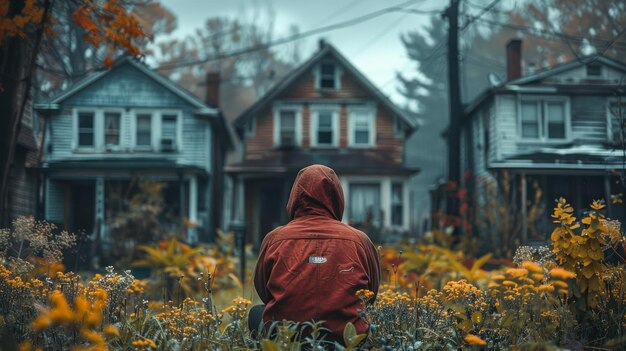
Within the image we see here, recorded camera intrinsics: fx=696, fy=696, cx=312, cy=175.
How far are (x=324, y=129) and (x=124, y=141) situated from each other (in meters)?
7.45

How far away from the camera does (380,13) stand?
20516 mm

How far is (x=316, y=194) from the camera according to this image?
4812mm

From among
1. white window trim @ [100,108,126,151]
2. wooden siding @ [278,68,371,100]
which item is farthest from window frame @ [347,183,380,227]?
white window trim @ [100,108,126,151]

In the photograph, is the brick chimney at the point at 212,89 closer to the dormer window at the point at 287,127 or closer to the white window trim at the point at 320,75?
the dormer window at the point at 287,127

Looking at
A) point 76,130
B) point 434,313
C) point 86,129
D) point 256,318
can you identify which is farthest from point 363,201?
point 256,318

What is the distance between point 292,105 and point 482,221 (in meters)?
11.5

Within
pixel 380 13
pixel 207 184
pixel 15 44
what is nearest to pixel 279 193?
pixel 207 184

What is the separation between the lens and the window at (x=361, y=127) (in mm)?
26625

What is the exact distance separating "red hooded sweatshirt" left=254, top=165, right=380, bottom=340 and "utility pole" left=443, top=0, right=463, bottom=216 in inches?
600

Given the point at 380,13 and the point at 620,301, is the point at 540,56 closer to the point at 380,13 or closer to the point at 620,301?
the point at 380,13

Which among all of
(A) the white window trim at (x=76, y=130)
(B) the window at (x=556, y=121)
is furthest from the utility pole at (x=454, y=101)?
(A) the white window trim at (x=76, y=130)

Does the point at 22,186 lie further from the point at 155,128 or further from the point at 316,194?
the point at 316,194

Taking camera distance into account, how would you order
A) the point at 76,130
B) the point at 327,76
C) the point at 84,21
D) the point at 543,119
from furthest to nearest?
the point at 327,76 → the point at 76,130 → the point at 543,119 → the point at 84,21

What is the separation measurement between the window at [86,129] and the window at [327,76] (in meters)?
8.60
